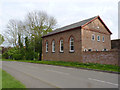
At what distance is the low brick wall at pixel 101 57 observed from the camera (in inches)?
626

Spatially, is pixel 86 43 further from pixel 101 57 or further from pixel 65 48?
pixel 101 57

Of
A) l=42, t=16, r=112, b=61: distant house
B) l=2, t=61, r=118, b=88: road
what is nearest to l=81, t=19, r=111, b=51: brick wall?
l=42, t=16, r=112, b=61: distant house

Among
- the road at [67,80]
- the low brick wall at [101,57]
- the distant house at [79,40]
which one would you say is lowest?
the road at [67,80]

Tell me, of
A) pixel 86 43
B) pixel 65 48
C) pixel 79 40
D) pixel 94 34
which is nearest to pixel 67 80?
pixel 79 40

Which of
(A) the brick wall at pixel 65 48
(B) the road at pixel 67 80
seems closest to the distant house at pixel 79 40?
(A) the brick wall at pixel 65 48

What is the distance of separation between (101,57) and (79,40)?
5.16 m

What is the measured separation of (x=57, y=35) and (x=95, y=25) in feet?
27.5

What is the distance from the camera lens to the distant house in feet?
69.7

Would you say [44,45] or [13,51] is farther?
[13,51]

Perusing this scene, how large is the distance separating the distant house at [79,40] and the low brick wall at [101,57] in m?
1.30

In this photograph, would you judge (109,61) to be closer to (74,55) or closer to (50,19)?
(74,55)

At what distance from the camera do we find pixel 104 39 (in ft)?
85.1

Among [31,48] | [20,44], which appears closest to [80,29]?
[31,48]

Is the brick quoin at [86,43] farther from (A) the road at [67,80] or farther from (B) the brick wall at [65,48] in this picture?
(A) the road at [67,80]
